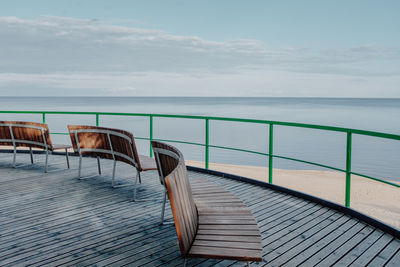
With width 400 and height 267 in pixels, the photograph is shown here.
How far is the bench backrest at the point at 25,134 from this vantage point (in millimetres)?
5688

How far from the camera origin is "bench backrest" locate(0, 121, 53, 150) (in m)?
5.69

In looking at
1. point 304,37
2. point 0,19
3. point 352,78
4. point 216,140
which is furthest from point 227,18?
point 352,78

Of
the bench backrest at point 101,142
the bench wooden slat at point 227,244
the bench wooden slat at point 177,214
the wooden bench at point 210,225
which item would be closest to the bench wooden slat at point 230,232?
the wooden bench at point 210,225

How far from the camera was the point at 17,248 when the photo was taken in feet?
9.56

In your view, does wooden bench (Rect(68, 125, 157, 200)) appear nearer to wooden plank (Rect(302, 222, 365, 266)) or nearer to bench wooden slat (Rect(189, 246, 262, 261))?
wooden plank (Rect(302, 222, 365, 266))

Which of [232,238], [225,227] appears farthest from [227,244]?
[225,227]

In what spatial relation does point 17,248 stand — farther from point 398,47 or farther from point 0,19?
point 398,47

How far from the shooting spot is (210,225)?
244 cm

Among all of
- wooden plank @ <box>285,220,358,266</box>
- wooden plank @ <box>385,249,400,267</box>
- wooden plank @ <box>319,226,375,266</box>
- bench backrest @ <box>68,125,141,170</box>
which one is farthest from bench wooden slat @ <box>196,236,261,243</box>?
bench backrest @ <box>68,125,141,170</box>

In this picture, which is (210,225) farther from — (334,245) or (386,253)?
(386,253)

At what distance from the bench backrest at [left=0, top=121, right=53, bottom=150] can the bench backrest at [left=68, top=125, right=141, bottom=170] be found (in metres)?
0.85

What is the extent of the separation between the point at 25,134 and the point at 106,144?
190 centimetres

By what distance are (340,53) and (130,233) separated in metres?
110

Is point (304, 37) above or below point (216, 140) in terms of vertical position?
above
